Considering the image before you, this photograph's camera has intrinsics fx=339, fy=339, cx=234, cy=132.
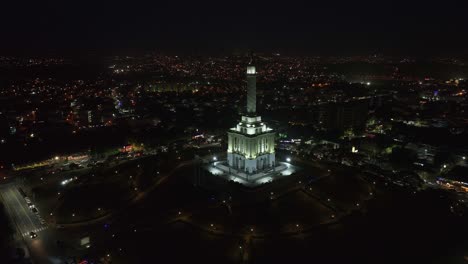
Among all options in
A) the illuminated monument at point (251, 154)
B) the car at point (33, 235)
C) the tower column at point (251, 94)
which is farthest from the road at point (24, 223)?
the tower column at point (251, 94)

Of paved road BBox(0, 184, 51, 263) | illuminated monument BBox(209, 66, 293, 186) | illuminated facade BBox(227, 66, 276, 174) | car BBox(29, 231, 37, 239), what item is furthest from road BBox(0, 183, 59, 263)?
illuminated facade BBox(227, 66, 276, 174)

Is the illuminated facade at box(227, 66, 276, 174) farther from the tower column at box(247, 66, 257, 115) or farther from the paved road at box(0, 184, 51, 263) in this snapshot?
the paved road at box(0, 184, 51, 263)

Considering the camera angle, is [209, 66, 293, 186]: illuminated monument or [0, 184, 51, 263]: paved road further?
[209, 66, 293, 186]: illuminated monument

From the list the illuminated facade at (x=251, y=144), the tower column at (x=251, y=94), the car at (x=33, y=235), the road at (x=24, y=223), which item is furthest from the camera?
the tower column at (x=251, y=94)

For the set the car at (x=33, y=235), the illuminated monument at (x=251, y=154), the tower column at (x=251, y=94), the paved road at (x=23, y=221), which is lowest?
the paved road at (x=23, y=221)

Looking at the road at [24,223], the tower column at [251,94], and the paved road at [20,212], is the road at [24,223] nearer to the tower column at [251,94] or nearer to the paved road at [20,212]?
the paved road at [20,212]

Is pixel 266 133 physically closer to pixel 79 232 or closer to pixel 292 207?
pixel 292 207

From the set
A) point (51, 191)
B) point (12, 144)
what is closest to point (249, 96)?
point (51, 191)

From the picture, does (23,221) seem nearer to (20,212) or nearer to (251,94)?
(20,212)

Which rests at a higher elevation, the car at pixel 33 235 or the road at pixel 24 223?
the car at pixel 33 235
